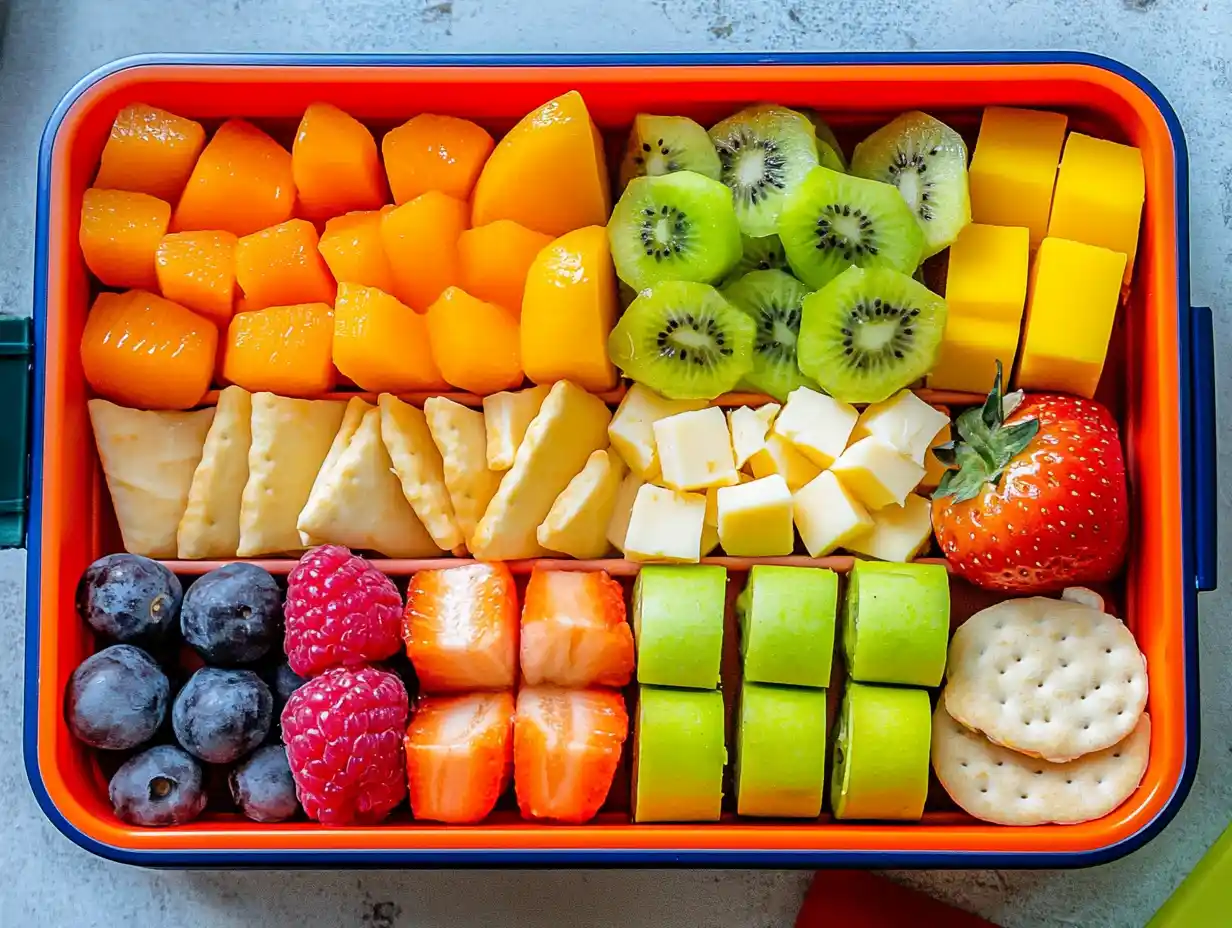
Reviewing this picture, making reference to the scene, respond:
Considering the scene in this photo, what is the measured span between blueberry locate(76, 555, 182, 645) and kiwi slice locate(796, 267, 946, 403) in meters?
0.91

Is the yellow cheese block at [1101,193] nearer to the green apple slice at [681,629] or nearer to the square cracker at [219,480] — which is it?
the green apple slice at [681,629]

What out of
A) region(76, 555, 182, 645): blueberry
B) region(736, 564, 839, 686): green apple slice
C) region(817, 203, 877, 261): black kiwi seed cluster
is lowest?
region(76, 555, 182, 645): blueberry

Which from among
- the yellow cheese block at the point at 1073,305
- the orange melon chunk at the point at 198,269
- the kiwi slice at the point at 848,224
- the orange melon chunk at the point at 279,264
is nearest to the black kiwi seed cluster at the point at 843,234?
the kiwi slice at the point at 848,224

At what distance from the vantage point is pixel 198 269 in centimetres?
153

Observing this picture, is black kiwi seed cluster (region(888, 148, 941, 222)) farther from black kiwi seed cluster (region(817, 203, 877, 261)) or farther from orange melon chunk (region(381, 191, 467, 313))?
orange melon chunk (region(381, 191, 467, 313))

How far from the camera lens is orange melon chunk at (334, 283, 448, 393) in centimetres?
149

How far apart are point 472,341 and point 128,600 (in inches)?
21.9

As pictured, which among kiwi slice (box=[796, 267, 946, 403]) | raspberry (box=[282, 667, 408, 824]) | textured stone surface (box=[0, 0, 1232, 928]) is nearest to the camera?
raspberry (box=[282, 667, 408, 824])

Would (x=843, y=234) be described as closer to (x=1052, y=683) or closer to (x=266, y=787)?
(x=1052, y=683)

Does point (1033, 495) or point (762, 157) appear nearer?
point (1033, 495)

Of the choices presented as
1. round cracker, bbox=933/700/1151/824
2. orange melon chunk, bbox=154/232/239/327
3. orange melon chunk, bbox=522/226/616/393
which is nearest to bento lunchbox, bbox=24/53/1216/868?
round cracker, bbox=933/700/1151/824

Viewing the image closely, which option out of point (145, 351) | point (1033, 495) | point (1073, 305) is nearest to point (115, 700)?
point (145, 351)

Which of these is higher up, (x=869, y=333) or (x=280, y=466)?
(x=869, y=333)

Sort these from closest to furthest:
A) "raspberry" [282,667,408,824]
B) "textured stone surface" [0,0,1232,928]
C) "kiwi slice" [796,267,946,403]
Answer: "raspberry" [282,667,408,824]
"kiwi slice" [796,267,946,403]
"textured stone surface" [0,0,1232,928]
